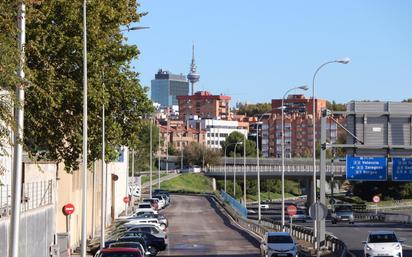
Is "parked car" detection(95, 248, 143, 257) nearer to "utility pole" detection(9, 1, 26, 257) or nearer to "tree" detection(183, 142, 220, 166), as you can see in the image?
"utility pole" detection(9, 1, 26, 257)

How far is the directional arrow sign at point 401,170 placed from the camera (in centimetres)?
6284

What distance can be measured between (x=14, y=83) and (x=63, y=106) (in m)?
22.3

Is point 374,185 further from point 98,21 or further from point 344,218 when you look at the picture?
point 98,21

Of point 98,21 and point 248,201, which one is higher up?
point 98,21

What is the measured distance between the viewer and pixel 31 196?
3559 cm

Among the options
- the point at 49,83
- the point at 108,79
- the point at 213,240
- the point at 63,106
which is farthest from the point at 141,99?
the point at 213,240

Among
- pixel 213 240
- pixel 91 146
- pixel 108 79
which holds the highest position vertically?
pixel 108 79

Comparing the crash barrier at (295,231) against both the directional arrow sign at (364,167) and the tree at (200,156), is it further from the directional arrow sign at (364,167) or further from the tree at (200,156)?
the tree at (200,156)

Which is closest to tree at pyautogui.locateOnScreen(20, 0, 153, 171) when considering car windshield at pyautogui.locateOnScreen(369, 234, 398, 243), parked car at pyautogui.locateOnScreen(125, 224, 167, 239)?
parked car at pyautogui.locateOnScreen(125, 224, 167, 239)

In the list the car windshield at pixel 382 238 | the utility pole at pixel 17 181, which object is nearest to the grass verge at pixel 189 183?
the car windshield at pixel 382 238

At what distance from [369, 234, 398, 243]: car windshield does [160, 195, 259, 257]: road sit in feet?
22.6

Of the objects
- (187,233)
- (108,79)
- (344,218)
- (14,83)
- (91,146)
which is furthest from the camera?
(344,218)

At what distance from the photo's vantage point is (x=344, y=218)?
300 feet

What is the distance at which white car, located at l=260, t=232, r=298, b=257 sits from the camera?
1606 inches
